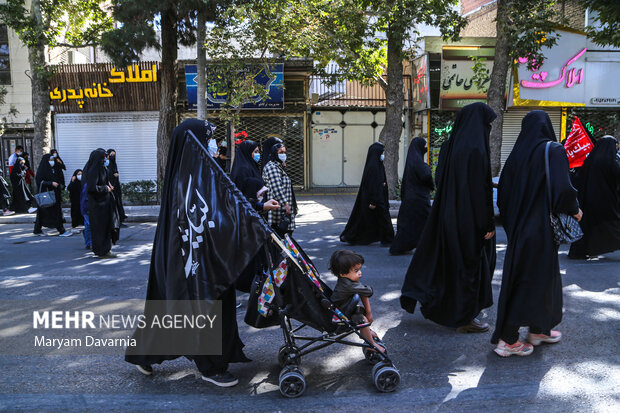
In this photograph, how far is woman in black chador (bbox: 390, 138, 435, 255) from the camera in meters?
7.48

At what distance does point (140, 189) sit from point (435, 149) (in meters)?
9.96

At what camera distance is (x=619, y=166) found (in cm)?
747

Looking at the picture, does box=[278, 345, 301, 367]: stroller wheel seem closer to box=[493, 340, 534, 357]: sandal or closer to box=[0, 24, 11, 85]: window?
box=[493, 340, 534, 357]: sandal

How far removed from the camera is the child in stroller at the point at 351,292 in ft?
11.7

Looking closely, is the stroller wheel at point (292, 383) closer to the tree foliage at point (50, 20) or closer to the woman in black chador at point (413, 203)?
the woman in black chador at point (413, 203)

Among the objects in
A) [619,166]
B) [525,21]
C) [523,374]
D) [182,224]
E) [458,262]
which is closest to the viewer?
[182,224]

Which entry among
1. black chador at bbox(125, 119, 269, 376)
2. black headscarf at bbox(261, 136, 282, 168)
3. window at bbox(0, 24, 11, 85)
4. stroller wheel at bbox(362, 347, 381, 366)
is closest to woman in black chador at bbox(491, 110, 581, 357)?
stroller wheel at bbox(362, 347, 381, 366)

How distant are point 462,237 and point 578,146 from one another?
481cm

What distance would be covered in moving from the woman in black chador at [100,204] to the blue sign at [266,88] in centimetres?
934

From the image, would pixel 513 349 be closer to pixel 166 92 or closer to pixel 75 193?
pixel 75 193

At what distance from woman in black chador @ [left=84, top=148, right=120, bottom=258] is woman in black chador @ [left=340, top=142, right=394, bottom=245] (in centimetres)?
392

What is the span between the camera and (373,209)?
8555 millimetres

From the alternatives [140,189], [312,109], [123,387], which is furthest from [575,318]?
[312,109]

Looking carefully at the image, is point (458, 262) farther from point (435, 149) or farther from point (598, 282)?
point (435, 149)
